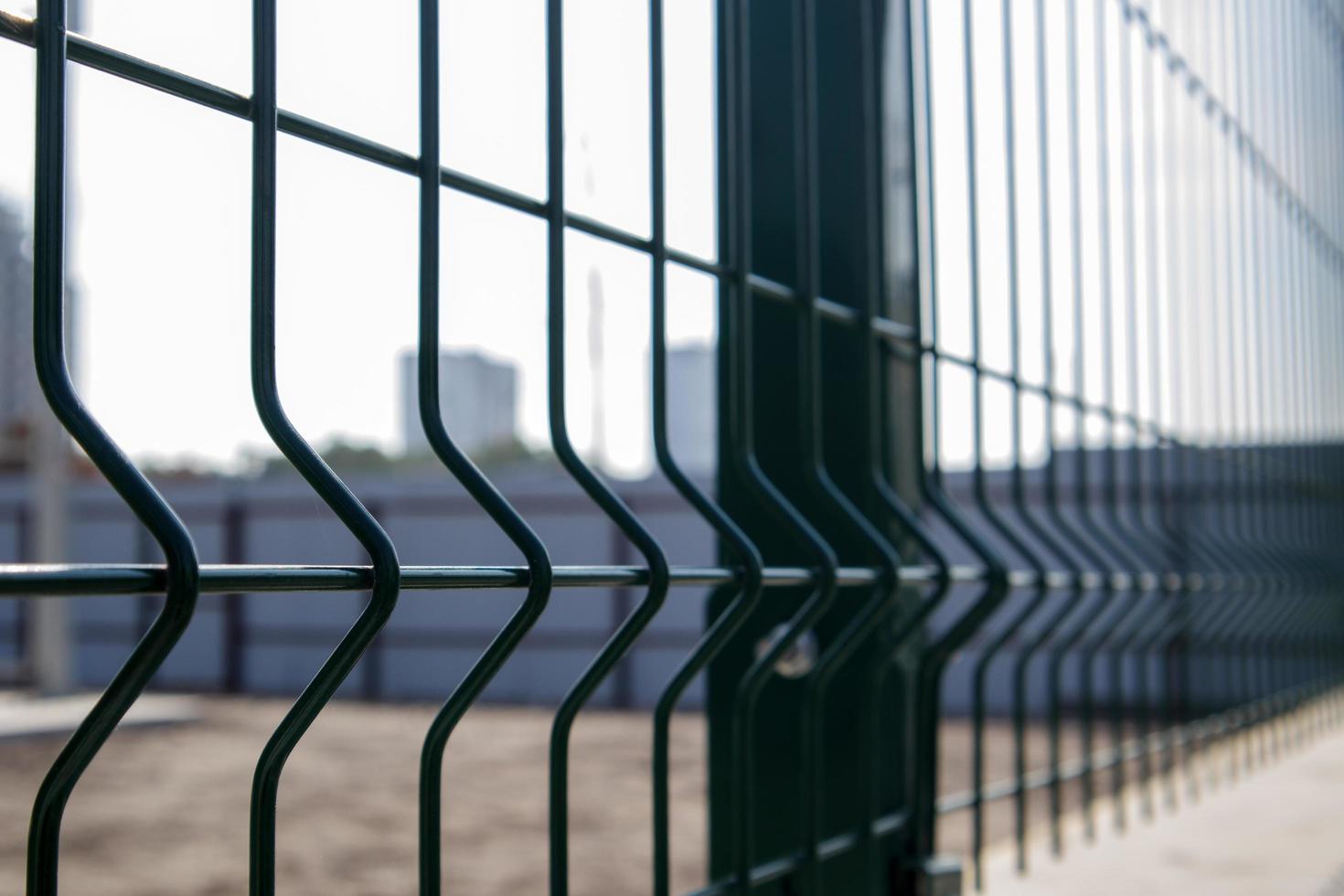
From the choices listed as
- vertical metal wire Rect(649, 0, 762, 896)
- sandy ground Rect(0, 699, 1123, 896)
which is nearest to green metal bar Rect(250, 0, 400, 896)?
vertical metal wire Rect(649, 0, 762, 896)

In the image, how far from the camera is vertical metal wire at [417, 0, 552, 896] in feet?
→ 3.32

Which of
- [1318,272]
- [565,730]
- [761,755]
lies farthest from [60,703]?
[565,730]

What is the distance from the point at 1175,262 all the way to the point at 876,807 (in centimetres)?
178

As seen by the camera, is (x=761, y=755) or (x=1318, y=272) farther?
(x=1318, y=272)

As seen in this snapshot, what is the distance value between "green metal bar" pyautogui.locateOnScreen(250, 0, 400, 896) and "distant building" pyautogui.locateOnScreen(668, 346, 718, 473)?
453 mm

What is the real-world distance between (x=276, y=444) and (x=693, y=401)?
7228 millimetres

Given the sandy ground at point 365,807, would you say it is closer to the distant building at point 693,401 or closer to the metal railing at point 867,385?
the distant building at point 693,401

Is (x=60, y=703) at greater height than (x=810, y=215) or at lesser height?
lesser

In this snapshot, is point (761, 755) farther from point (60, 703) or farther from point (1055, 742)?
point (60, 703)

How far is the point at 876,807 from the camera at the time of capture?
1.98 m

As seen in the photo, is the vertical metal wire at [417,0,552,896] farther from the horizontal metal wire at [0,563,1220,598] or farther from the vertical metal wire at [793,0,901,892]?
the vertical metal wire at [793,0,901,892]

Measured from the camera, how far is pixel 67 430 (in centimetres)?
76

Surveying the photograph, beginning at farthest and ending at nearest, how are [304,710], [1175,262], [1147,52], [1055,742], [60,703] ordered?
1. [60,703]
2. [1175,262]
3. [1147,52]
4. [1055,742]
5. [304,710]

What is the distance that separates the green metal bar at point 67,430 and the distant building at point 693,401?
614mm
